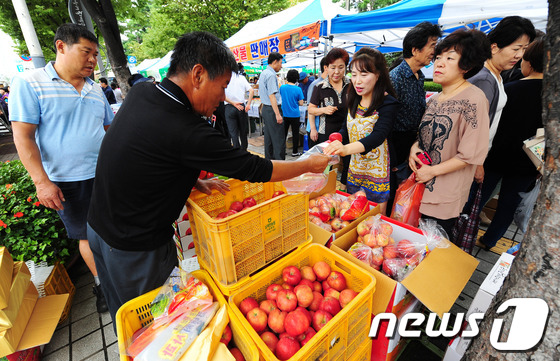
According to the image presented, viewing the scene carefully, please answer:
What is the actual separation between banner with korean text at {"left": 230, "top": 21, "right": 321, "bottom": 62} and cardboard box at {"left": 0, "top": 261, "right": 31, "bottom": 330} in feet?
→ 18.0

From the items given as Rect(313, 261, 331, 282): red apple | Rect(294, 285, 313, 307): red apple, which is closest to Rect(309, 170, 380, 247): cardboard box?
Rect(313, 261, 331, 282): red apple

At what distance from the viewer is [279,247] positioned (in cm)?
184

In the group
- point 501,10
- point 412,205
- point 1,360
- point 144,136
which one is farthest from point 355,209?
point 501,10

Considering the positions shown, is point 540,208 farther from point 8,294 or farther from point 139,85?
point 8,294

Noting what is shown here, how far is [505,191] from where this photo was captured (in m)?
3.03

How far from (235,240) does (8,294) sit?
1.85 meters

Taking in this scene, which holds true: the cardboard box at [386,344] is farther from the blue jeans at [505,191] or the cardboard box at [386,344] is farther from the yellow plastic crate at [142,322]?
the blue jeans at [505,191]

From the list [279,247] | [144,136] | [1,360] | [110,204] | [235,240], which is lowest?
[1,360]

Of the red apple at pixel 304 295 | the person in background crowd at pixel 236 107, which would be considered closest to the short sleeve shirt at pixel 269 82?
the person in background crowd at pixel 236 107

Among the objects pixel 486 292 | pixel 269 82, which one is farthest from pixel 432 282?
pixel 269 82

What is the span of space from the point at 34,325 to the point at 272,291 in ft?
7.24

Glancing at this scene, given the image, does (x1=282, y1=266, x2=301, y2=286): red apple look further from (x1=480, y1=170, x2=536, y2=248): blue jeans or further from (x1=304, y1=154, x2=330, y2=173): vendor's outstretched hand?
(x1=480, y1=170, x2=536, y2=248): blue jeans

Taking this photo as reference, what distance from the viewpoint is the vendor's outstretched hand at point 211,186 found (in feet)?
6.70

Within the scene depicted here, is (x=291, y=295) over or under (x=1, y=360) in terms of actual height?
over
